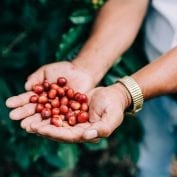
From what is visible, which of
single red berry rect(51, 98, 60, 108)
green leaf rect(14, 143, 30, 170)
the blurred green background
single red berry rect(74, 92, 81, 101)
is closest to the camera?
single red berry rect(74, 92, 81, 101)

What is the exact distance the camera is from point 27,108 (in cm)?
200

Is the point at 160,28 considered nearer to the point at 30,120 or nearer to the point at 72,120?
the point at 72,120

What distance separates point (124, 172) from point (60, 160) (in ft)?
3.34

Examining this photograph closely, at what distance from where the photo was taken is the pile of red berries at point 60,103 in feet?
6.39

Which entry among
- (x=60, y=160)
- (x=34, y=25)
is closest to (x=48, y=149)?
(x=60, y=160)

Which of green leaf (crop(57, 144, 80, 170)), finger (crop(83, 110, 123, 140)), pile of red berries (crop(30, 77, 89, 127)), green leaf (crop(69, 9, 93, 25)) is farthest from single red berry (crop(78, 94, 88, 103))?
green leaf (crop(57, 144, 80, 170))

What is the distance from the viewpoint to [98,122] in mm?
1791

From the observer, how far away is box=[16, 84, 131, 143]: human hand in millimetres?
1756

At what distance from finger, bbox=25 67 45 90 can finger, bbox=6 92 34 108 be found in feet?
0.18

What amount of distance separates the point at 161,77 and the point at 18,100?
57 centimetres

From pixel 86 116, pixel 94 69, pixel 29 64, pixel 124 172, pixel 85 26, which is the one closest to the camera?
pixel 86 116

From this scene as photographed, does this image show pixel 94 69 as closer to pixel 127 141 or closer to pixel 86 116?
pixel 86 116

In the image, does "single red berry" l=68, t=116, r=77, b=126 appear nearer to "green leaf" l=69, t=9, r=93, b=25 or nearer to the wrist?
the wrist

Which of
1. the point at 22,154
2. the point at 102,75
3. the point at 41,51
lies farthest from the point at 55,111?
the point at 22,154
